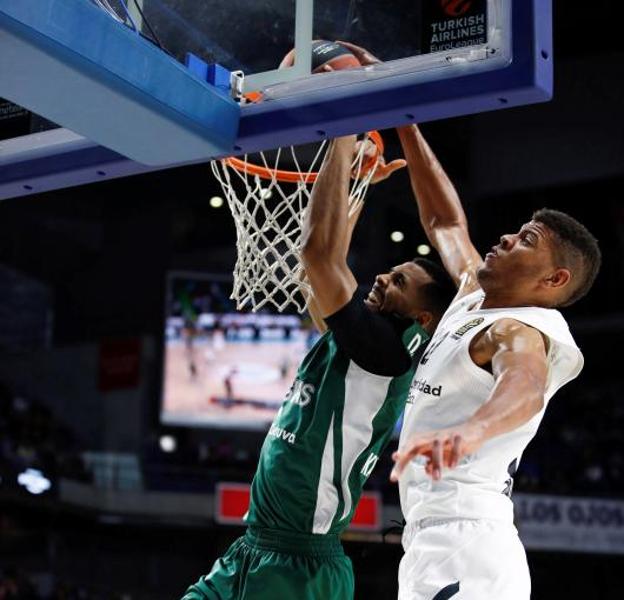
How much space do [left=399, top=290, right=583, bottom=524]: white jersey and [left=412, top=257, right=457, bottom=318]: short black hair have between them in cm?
59

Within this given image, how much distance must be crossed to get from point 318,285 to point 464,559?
87 cm


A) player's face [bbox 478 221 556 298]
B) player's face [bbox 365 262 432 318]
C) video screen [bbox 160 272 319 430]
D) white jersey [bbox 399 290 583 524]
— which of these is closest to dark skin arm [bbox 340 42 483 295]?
player's face [bbox 365 262 432 318]

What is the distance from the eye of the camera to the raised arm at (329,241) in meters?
3.12

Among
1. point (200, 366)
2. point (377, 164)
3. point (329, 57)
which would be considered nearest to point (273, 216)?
point (377, 164)

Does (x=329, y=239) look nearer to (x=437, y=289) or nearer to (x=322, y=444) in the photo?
(x=437, y=289)

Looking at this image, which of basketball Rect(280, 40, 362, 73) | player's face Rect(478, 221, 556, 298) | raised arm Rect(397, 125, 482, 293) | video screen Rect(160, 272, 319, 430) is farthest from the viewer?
video screen Rect(160, 272, 319, 430)

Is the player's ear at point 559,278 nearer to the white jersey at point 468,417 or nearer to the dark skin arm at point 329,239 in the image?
the white jersey at point 468,417

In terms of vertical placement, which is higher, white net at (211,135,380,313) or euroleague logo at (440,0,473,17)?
euroleague logo at (440,0,473,17)

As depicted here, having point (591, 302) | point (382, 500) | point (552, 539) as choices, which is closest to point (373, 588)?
point (382, 500)

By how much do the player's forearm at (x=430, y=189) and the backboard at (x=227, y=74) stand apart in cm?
78

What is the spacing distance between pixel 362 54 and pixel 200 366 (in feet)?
40.9

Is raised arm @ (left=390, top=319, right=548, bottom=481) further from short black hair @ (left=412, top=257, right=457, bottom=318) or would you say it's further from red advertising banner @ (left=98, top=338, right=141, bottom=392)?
red advertising banner @ (left=98, top=338, right=141, bottom=392)

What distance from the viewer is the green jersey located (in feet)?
11.0

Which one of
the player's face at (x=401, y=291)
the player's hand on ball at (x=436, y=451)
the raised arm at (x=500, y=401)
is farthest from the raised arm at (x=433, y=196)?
the player's hand on ball at (x=436, y=451)
